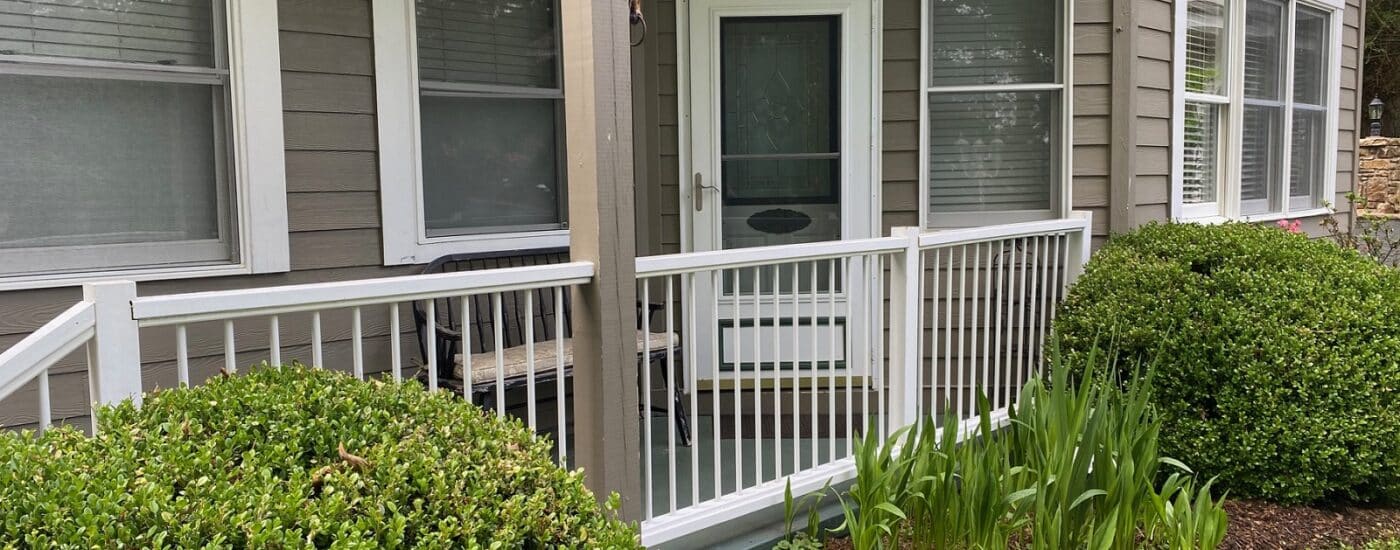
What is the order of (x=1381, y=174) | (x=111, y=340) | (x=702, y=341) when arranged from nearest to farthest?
(x=111, y=340) → (x=702, y=341) → (x=1381, y=174)

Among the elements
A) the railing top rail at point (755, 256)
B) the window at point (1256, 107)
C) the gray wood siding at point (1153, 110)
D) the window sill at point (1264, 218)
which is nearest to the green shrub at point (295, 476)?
the railing top rail at point (755, 256)

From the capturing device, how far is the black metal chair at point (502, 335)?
3.55m

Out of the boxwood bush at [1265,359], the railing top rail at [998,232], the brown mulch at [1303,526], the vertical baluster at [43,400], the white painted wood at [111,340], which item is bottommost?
the brown mulch at [1303,526]

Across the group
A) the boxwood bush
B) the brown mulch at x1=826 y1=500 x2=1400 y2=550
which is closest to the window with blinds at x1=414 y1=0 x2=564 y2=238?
the boxwood bush

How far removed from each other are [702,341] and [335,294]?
2442mm

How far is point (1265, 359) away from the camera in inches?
147

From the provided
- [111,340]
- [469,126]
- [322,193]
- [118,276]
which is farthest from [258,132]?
[111,340]

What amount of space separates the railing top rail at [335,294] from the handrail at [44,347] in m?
0.09

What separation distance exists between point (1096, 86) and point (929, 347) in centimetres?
134

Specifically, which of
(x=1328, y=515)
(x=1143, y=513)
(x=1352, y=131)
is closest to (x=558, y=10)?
(x=1143, y=513)

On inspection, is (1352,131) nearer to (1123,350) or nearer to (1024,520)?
(1123,350)

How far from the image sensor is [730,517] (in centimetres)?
310

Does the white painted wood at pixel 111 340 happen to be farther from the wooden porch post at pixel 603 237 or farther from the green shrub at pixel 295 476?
the wooden porch post at pixel 603 237

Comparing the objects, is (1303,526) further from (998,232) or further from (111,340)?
(111,340)
